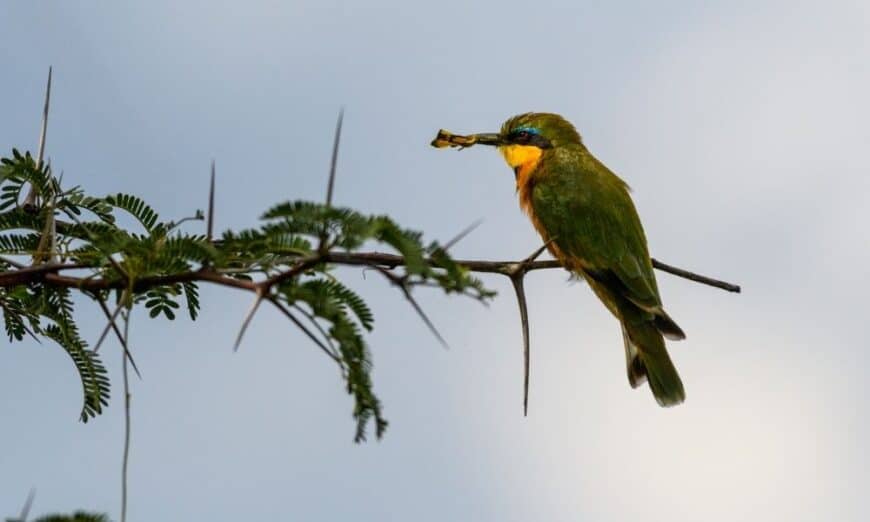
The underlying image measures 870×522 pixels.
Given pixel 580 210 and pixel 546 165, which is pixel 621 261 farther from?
pixel 546 165

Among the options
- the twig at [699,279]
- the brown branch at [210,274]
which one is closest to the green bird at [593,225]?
the twig at [699,279]

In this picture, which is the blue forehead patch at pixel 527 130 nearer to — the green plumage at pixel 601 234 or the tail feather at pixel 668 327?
the green plumage at pixel 601 234

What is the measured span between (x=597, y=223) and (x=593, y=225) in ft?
0.07

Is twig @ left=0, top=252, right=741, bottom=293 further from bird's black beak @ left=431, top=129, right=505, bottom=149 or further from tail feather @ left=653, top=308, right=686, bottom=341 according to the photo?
bird's black beak @ left=431, top=129, right=505, bottom=149

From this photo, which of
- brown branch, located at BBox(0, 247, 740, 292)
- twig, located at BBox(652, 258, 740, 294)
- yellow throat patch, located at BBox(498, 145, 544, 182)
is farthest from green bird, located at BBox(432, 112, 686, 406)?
brown branch, located at BBox(0, 247, 740, 292)

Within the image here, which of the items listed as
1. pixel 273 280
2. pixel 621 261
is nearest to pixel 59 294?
pixel 273 280

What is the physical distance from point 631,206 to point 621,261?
19.3 inches

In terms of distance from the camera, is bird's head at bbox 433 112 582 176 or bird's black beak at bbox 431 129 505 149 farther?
bird's head at bbox 433 112 582 176

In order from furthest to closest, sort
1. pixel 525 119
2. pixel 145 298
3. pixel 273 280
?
1. pixel 525 119
2. pixel 145 298
3. pixel 273 280

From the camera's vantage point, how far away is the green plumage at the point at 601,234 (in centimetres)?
502

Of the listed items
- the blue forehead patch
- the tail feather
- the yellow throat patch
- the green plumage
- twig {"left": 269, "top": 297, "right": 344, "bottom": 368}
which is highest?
the blue forehead patch

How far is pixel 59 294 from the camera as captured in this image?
289 cm

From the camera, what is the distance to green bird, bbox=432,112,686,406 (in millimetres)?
5027

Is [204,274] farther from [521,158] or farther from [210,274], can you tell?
[521,158]
